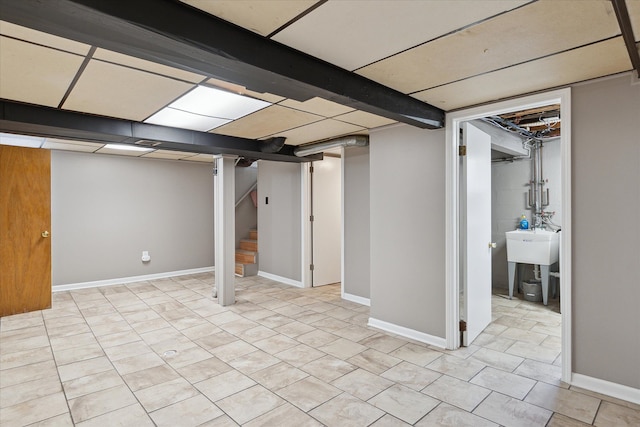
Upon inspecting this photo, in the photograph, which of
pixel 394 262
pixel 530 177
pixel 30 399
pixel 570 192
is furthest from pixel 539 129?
pixel 30 399

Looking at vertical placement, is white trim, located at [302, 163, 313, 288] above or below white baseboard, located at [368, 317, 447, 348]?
above

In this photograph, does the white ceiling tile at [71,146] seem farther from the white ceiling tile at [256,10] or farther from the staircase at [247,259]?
the white ceiling tile at [256,10]

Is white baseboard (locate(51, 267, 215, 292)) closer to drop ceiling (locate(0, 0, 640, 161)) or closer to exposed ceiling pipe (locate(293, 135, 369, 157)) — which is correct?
exposed ceiling pipe (locate(293, 135, 369, 157))

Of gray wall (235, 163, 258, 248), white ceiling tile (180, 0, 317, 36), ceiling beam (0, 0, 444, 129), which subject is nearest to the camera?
ceiling beam (0, 0, 444, 129)

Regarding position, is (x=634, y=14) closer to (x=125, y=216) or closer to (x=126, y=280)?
(x=125, y=216)

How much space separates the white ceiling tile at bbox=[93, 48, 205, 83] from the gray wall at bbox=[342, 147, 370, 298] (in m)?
2.69

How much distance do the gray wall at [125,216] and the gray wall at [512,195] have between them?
207 inches

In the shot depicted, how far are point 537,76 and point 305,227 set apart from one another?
3.92 metres

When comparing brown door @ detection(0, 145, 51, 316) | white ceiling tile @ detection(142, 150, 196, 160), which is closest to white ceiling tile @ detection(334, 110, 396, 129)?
white ceiling tile @ detection(142, 150, 196, 160)

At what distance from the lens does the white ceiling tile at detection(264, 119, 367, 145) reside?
3604 millimetres

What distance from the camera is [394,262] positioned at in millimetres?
3588

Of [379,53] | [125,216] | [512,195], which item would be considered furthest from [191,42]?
[125,216]

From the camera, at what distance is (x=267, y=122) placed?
3.47m

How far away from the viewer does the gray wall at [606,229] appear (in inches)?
90.7
